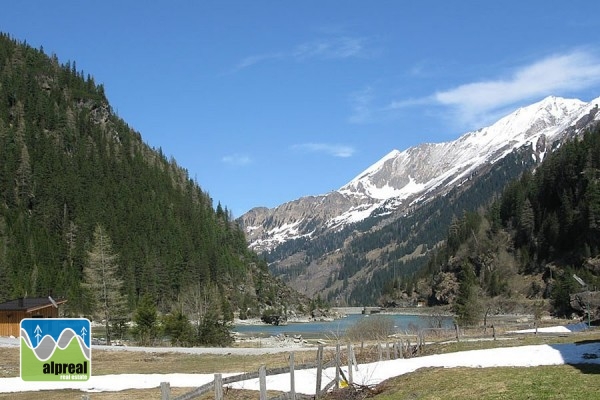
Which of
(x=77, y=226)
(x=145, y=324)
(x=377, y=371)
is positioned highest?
(x=77, y=226)

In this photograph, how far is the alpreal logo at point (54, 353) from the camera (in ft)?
27.7

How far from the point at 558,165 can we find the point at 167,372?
162 meters

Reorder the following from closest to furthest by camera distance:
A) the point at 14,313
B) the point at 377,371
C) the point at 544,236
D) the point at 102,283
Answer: the point at 377,371, the point at 14,313, the point at 102,283, the point at 544,236

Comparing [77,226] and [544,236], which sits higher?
[77,226]

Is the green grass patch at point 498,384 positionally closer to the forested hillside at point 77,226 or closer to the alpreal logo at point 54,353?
the alpreal logo at point 54,353

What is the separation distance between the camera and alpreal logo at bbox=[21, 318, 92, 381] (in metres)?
8.44

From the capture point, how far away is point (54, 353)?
27.8ft

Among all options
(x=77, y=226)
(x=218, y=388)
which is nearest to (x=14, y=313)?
(x=218, y=388)

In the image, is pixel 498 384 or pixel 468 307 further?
pixel 468 307

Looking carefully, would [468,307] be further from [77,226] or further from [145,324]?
[77,226]

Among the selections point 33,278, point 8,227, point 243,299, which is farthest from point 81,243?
point 243,299

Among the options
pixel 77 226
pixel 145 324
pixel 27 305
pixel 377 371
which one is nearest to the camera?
pixel 377 371

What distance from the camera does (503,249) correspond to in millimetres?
184625

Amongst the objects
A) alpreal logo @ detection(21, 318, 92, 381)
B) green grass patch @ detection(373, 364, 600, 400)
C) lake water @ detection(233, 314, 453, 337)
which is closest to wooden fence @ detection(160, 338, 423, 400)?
A: green grass patch @ detection(373, 364, 600, 400)
